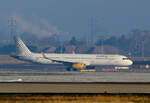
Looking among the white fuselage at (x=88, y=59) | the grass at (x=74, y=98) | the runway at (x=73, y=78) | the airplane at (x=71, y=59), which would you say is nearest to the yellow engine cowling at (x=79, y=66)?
the airplane at (x=71, y=59)

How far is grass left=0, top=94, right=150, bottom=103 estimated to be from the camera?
38969 mm

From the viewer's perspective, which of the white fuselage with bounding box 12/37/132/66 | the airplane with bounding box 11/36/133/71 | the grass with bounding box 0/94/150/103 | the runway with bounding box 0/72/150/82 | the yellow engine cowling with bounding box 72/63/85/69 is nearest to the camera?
the grass with bounding box 0/94/150/103

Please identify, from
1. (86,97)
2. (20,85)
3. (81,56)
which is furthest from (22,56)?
(86,97)

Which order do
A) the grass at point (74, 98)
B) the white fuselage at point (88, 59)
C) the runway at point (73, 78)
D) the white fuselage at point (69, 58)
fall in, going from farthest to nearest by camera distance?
the white fuselage at point (88, 59)
the white fuselage at point (69, 58)
the runway at point (73, 78)
the grass at point (74, 98)

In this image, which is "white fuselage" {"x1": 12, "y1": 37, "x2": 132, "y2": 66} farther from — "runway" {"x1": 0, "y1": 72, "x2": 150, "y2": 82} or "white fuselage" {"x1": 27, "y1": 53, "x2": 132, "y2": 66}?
"runway" {"x1": 0, "y1": 72, "x2": 150, "y2": 82}

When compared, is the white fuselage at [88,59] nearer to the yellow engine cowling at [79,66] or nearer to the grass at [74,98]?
the yellow engine cowling at [79,66]

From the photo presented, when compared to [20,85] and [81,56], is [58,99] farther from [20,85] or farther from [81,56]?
[81,56]

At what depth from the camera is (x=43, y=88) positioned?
169 ft

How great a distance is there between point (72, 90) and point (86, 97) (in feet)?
26.7

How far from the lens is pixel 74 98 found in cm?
4072

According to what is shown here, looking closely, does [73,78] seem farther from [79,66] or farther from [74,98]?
[79,66]

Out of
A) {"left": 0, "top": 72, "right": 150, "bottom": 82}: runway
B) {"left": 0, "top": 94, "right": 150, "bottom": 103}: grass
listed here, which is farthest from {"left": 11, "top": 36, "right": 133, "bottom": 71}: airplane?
{"left": 0, "top": 94, "right": 150, "bottom": 103}: grass

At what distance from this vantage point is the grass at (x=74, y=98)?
3897cm

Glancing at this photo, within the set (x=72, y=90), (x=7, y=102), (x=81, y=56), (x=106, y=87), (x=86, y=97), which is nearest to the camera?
(x=7, y=102)
